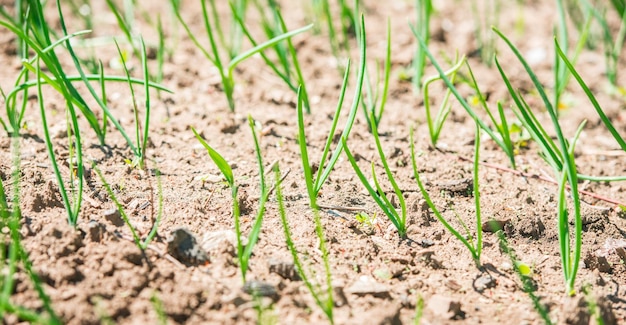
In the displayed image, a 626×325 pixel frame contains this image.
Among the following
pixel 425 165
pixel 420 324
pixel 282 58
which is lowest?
pixel 420 324

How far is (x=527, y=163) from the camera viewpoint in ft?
7.88

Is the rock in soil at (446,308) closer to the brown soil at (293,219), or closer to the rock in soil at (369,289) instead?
the brown soil at (293,219)

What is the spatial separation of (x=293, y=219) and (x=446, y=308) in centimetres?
54

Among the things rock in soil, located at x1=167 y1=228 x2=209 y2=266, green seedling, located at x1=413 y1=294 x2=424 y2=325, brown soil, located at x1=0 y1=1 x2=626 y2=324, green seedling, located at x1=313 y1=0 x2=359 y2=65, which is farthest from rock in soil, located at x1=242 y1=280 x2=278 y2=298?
green seedling, located at x1=313 y1=0 x2=359 y2=65

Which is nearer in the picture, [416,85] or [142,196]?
[142,196]

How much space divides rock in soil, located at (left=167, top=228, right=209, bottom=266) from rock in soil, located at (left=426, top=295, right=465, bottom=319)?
581 mm

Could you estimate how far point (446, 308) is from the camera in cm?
160

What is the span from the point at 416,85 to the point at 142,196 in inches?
52.3

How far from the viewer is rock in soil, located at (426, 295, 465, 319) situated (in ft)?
5.22

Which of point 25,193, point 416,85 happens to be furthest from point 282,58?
point 25,193

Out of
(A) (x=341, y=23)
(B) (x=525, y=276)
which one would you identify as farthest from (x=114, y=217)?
(A) (x=341, y=23)

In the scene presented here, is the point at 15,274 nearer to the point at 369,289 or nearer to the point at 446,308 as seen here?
the point at 369,289

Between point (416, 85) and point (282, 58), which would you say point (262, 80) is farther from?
point (416, 85)

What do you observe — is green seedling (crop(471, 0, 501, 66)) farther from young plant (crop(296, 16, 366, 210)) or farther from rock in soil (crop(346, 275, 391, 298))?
rock in soil (crop(346, 275, 391, 298))
